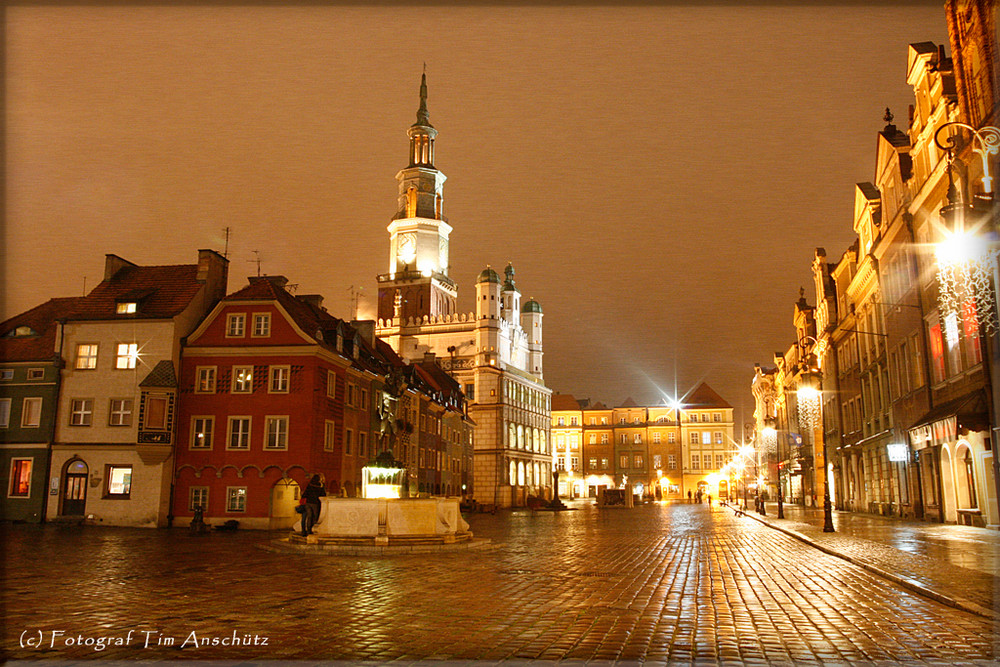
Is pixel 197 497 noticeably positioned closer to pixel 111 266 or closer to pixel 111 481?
pixel 111 481

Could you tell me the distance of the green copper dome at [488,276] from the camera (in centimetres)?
10788

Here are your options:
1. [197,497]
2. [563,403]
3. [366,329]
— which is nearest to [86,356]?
[197,497]

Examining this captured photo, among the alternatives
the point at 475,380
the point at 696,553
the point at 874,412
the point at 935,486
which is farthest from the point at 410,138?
the point at 696,553

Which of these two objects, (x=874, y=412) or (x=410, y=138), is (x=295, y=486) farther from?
(x=410, y=138)

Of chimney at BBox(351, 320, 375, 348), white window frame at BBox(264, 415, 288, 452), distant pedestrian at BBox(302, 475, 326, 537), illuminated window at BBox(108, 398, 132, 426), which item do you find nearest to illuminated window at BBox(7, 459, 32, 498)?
illuminated window at BBox(108, 398, 132, 426)

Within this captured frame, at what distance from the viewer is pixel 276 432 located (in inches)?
1462

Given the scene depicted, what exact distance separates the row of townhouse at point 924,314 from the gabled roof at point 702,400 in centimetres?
7826

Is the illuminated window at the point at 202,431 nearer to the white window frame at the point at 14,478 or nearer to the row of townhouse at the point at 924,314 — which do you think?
the white window frame at the point at 14,478

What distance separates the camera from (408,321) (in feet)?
364

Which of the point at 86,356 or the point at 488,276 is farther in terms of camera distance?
the point at 488,276

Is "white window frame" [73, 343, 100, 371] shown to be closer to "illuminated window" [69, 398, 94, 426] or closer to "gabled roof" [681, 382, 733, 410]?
"illuminated window" [69, 398, 94, 426]

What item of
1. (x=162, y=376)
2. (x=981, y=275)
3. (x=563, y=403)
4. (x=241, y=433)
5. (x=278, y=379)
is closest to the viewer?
(x=981, y=275)

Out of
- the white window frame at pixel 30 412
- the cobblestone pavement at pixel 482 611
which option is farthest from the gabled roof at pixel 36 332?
the cobblestone pavement at pixel 482 611

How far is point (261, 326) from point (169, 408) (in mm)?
5445
